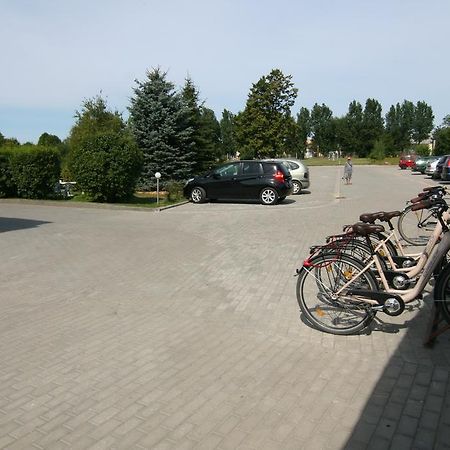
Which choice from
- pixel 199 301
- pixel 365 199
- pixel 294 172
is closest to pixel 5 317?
pixel 199 301

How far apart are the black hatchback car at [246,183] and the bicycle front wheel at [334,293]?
453 inches

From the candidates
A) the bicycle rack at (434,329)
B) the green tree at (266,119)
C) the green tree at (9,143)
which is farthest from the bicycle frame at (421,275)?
the green tree at (266,119)

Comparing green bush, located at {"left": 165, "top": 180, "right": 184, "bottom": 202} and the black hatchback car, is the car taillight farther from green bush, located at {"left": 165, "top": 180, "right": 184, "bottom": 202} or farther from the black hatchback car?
green bush, located at {"left": 165, "top": 180, "right": 184, "bottom": 202}

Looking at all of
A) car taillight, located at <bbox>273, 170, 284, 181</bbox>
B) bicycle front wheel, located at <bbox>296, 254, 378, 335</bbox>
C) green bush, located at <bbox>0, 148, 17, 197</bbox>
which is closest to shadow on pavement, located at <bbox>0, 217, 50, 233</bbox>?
green bush, located at <bbox>0, 148, 17, 197</bbox>

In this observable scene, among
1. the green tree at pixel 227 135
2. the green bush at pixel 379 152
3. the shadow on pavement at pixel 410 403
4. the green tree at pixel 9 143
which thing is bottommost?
the shadow on pavement at pixel 410 403

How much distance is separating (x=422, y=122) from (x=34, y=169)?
337 feet

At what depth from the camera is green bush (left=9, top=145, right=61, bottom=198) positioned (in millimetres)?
17359

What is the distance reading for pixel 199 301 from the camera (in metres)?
5.80

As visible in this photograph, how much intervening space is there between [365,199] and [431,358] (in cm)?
1459

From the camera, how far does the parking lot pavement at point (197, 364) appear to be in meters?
3.07

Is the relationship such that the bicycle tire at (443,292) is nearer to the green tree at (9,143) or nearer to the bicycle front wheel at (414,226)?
the bicycle front wheel at (414,226)

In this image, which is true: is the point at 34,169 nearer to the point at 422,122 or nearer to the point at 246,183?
the point at 246,183

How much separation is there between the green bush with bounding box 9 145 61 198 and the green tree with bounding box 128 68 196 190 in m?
4.95

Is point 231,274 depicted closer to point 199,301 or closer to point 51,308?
point 199,301
